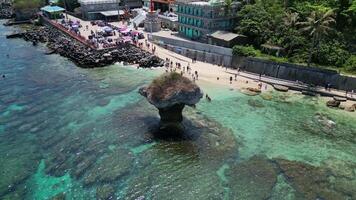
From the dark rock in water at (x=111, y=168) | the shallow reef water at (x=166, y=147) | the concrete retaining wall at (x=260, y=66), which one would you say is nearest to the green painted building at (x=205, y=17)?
the concrete retaining wall at (x=260, y=66)

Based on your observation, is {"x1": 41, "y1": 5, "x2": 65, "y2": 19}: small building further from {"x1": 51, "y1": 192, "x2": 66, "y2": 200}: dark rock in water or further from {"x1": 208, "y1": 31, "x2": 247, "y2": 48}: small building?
{"x1": 51, "y1": 192, "x2": 66, "y2": 200}: dark rock in water

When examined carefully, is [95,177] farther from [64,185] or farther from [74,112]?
[74,112]

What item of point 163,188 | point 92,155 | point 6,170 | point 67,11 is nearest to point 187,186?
point 163,188

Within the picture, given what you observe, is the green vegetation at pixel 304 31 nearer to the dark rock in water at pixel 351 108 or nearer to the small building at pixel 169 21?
the dark rock in water at pixel 351 108

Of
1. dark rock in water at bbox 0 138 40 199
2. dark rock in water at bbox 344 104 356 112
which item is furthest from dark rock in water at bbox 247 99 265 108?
dark rock in water at bbox 0 138 40 199

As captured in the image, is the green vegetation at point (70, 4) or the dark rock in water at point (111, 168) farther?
the green vegetation at point (70, 4)

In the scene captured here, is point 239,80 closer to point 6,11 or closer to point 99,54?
point 99,54
